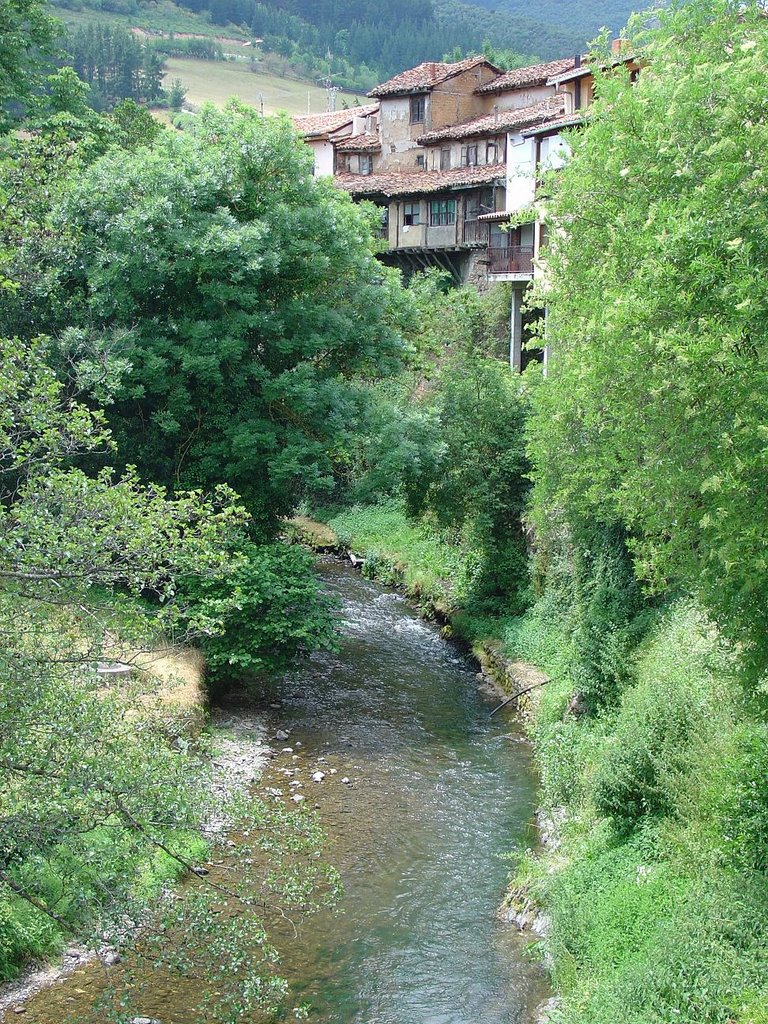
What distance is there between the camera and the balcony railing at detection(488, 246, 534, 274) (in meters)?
38.7

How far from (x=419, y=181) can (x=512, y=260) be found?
1498cm

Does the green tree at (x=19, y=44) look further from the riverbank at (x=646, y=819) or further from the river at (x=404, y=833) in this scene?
the riverbank at (x=646, y=819)

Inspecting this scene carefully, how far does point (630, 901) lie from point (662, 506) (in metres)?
4.80

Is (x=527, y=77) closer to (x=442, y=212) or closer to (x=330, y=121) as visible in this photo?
(x=442, y=212)

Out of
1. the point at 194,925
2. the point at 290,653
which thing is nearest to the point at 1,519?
the point at 194,925

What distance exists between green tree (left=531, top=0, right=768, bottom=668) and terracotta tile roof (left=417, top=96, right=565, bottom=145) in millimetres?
28521

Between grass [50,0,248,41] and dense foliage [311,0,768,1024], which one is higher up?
grass [50,0,248,41]

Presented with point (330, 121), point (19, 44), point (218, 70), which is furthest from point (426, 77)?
point (218, 70)

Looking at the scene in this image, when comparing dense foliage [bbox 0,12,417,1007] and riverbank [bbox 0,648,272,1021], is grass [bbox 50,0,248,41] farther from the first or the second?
riverbank [bbox 0,648,272,1021]

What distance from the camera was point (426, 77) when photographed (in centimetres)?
5538

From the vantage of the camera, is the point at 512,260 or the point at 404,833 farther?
the point at 512,260

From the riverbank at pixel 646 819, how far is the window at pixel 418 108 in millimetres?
39479

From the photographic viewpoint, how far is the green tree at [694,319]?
10430mm

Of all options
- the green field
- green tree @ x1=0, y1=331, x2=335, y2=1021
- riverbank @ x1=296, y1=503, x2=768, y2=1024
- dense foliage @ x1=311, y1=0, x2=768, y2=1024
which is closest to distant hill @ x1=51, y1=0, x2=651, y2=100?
the green field
